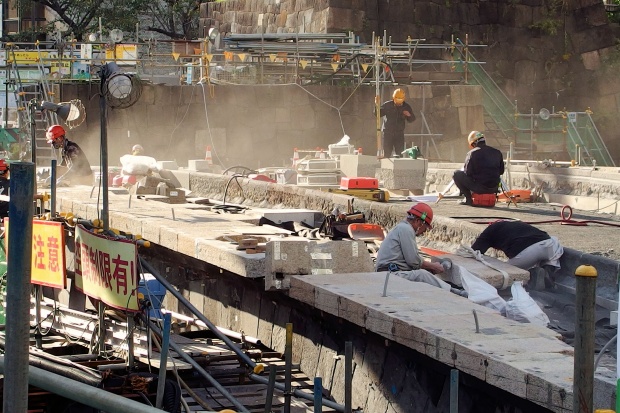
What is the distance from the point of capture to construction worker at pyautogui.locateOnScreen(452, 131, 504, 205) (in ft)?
57.8

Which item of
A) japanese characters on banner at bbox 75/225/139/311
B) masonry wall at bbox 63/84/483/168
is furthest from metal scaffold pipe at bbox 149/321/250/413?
masonry wall at bbox 63/84/483/168

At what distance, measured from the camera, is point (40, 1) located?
4103cm

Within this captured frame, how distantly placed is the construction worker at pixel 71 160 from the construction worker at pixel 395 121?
6.26 metres

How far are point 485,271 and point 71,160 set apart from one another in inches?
392

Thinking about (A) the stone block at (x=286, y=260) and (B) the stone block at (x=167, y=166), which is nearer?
(A) the stone block at (x=286, y=260)

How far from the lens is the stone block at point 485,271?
10875 millimetres

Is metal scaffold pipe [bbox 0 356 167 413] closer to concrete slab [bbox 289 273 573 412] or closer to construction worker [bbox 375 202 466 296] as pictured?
concrete slab [bbox 289 273 573 412]

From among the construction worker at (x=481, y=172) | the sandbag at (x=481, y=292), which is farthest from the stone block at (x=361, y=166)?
the sandbag at (x=481, y=292)

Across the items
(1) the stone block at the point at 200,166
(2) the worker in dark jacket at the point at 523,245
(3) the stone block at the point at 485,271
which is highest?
(1) the stone block at the point at 200,166

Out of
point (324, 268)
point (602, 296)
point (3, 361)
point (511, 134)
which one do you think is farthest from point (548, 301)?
point (511, 134)

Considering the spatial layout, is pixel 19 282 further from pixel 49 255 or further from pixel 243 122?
pixel 243 122

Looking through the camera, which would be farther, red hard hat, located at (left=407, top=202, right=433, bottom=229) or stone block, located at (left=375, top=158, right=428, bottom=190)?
stone block, located at (left=375, top=158, right=428, bottom=190)

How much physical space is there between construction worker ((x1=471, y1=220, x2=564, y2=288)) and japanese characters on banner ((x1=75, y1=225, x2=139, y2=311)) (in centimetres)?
456

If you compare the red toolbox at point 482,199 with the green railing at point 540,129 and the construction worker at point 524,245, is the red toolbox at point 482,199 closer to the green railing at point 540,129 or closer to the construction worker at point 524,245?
the construction worker at point 524,245
